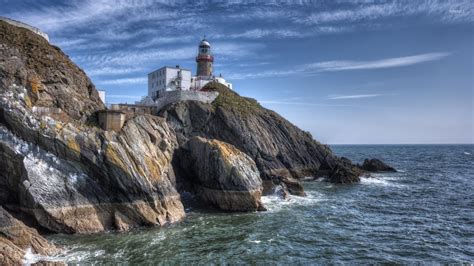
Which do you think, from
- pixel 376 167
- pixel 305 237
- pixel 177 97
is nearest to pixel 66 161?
pixel 305 237

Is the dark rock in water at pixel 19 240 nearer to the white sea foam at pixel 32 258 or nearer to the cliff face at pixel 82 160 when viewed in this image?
the white sea foam at pixel 32 258

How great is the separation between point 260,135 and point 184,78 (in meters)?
18.3

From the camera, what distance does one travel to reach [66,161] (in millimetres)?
27094

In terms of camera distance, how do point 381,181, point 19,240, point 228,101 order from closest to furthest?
point 19,240
point 381,181
point 228,101

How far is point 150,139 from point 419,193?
36.2 meters

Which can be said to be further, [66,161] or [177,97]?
[177,97]

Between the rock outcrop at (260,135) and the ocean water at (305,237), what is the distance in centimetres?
1344

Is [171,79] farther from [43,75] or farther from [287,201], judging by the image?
[287,201]

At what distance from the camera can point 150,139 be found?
33.7 meters

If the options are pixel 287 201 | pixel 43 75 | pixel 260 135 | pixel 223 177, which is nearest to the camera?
pixel 43 75

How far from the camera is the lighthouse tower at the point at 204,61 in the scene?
7312cm

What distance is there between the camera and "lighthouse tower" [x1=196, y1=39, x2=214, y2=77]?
240 ft

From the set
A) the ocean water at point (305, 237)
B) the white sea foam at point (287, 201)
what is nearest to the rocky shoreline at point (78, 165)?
the white sea foam at point (287, 201)

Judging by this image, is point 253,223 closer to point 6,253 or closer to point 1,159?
point 6,253
